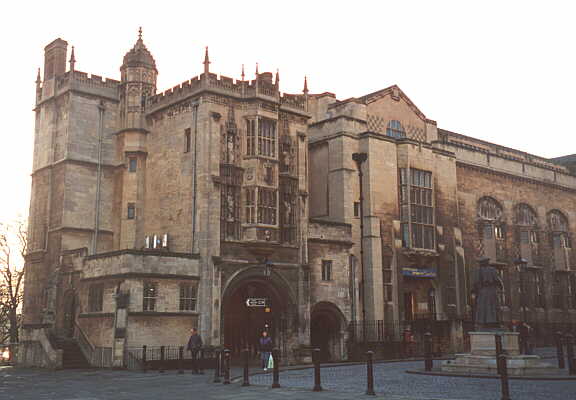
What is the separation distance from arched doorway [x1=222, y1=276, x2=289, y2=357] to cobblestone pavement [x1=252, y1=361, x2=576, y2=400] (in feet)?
34.9

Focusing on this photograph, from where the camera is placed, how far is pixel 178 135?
36.5m

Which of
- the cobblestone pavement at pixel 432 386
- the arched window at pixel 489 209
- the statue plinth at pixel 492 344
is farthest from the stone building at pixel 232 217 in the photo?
the statue plinth at pixel 492 344

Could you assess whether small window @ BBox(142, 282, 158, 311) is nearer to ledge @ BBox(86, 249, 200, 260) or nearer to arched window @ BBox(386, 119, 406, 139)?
ledge @ BBox(86, 249, 200, 260)

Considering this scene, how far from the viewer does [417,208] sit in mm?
42688

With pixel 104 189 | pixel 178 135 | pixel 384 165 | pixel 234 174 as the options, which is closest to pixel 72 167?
pixel 104 189

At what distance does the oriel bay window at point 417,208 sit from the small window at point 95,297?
1868 cm

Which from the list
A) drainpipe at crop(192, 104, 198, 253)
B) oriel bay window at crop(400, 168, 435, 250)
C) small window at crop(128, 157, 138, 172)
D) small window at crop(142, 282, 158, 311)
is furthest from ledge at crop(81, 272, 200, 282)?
oriel bay window at crop(400, 168, 435, 250)

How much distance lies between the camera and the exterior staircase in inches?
1260

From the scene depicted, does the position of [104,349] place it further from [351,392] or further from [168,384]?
[351,392]

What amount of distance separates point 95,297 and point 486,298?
18.8m

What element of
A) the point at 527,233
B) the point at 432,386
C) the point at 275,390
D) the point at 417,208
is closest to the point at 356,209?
the point at 417,208

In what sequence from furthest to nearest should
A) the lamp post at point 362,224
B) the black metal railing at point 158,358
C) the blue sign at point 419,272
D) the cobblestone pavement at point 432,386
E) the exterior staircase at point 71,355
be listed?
the blue sign at point 419,272 → the lamp post at point 362,224 → the exterior staircase at point 71,355 → the black metal railing at point 158,358 → the cobblestone pavement at point 432,386

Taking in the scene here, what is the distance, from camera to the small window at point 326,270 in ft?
125

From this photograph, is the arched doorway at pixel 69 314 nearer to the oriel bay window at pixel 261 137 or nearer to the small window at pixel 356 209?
the oriel bay window at pixel 261 137
